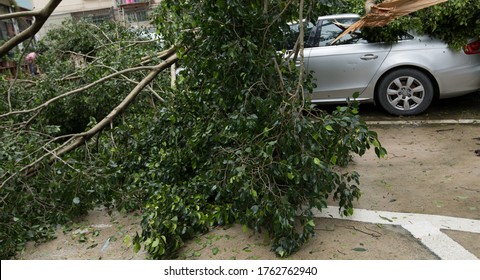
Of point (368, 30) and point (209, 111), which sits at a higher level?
point (368, 30)

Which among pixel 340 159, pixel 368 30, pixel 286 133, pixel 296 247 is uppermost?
pixel 368 30

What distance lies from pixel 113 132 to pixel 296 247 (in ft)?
9.02

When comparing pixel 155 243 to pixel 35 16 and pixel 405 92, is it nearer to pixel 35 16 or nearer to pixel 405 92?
pixel 35 16

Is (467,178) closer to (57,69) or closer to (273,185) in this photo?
(273,185)

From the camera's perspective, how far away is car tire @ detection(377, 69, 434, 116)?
18.5ft

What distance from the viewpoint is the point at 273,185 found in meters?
2.96

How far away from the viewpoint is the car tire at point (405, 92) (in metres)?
5.63

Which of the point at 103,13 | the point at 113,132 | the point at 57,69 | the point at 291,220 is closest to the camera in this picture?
the point at 291,220

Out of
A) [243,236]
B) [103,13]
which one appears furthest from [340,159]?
[103,13]

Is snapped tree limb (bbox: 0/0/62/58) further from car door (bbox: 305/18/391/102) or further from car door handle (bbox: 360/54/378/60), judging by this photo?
car door handle (bbox: 360/54/378/60)

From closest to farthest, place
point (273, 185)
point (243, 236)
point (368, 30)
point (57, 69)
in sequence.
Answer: point (273, 185)
point (243, 236)
point (368, 30)
point (57, 69)

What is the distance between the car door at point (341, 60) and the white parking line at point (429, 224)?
280cm

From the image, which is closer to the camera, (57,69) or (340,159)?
(340,159)

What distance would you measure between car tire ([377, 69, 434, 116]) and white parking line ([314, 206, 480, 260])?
2957 mm
